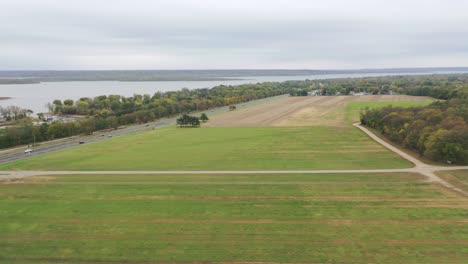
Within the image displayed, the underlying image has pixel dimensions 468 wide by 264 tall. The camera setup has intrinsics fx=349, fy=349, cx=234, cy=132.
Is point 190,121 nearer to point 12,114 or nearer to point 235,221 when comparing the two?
point 235,221

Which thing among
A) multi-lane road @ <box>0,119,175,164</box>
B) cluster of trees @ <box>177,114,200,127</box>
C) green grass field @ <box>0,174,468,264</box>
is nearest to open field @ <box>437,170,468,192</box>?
green grass field @ <box>0,174,468,264</box>

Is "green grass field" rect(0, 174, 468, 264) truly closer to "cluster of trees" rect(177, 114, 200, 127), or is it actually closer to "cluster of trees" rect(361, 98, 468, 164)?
"cluster of trees" rect(361, 98, 468, 164)

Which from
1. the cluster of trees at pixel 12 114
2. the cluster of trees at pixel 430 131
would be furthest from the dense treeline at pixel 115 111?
the cluster of trees at pixel 430 131

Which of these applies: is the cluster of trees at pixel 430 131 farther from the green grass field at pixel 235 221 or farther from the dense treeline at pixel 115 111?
the dense treeline at pixel 115 111

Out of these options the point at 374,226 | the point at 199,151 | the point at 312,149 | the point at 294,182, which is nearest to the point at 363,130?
the point at 312,149

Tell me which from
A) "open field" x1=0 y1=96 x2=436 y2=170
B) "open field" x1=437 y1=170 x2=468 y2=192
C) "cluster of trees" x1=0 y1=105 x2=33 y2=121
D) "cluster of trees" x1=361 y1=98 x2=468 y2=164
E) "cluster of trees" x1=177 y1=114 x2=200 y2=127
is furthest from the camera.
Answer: "cluster of trees" x1=0 y1=105 x2=33 y2=121

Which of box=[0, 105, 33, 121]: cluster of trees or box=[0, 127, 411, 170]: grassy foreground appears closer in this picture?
box=[0, 127, 411, 170]: grassy foreground
